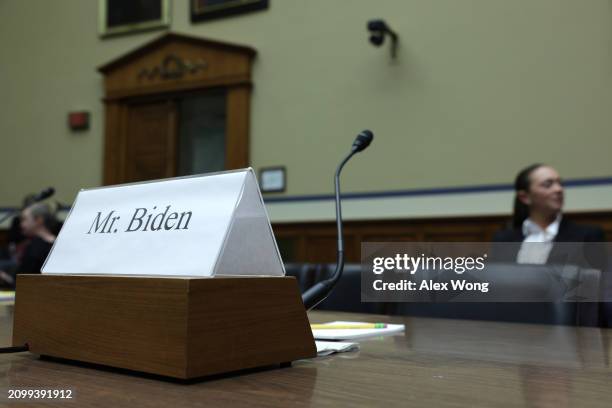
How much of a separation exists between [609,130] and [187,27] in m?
3.67

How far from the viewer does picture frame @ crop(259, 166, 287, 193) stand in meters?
5.51

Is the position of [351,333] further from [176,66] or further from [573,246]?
[176,66]

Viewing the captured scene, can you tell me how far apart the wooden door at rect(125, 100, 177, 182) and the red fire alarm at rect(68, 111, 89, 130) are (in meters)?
0.46

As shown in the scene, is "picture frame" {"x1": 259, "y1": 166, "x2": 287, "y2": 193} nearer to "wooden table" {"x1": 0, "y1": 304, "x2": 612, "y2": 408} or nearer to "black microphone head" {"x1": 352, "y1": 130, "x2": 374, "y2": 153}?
"black microphone head" {"x1": 352, "y1": 130, "x2": 374, "y2": 153}

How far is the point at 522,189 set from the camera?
3203mm

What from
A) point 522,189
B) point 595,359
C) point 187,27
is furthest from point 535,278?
point 187,27

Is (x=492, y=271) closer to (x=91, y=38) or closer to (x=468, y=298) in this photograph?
(x=468, y=298)

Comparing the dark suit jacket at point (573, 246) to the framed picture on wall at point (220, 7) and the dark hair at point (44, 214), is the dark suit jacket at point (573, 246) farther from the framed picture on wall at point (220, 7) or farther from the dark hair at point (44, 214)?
the framed picture on wall at point (220, 7)

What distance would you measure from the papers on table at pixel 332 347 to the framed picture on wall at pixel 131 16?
18.5 feet

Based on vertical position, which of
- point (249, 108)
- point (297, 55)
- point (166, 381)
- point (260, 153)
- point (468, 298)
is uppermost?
point (297, 55)

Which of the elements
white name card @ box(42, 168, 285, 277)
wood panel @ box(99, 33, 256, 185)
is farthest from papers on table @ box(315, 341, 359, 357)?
wood panel @ box(99, 33, 256, 185)

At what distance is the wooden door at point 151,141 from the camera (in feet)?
19.8

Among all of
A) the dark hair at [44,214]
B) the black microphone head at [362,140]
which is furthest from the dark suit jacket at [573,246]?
the dark hair at [44,214]

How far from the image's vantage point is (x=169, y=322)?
2.10 ft
